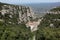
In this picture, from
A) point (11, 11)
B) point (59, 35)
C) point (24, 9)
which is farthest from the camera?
point (24, 9)

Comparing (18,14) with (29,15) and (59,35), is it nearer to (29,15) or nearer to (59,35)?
(29,15)

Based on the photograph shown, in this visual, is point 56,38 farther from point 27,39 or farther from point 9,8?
point 9,8

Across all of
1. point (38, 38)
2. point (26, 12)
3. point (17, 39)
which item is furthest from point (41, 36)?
point (26, 12)

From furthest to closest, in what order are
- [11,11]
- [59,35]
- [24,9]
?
1. [24,9]
2. [11,11]
3. [59,35]

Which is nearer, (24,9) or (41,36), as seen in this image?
(41,36)

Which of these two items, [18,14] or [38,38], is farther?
[18,14]

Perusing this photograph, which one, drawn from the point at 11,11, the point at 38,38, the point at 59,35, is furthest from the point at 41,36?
the point at 11,11

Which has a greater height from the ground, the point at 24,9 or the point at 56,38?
the point at 24,9

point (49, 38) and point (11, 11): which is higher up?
point (11, 11)

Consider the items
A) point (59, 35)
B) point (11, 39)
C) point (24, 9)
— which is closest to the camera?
point (11, 39)
